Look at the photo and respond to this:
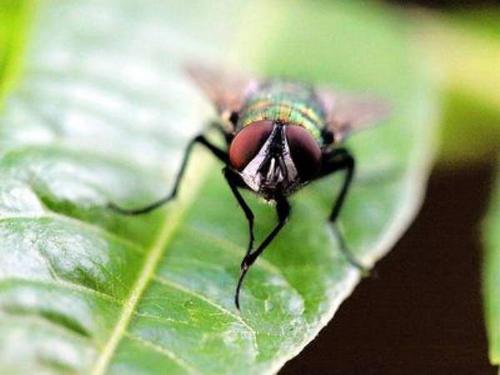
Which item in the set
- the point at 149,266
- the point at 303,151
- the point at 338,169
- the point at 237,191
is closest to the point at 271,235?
the point at 237,191

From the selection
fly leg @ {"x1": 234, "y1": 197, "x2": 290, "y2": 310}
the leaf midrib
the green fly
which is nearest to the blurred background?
the leaf midrib

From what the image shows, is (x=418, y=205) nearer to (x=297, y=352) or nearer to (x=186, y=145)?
(x=186, y=145)

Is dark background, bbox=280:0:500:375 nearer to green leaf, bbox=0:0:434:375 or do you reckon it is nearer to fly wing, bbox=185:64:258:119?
green leaf, bbox=0:0:434:375

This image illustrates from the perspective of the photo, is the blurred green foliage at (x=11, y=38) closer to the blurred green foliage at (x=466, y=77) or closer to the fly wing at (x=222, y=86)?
the fly wing at (x=222, y=86)

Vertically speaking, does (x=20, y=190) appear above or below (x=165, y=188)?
above

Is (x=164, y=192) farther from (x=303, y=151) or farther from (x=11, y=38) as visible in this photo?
(x=11, y=38)

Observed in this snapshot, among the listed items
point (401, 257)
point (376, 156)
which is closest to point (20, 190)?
point (401, 257)
